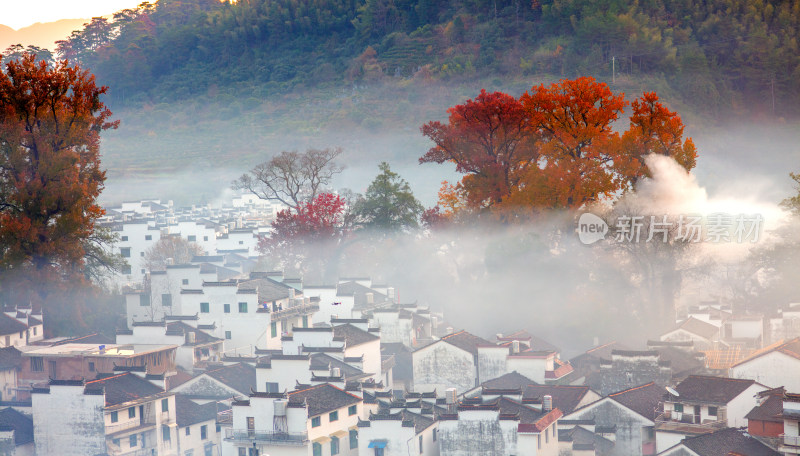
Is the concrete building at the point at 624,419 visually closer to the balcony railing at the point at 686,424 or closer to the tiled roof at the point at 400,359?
the balcony railing at the point at 686,424

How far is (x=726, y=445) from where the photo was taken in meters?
19.8

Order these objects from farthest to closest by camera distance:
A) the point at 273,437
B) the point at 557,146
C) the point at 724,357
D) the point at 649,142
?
the point at 557,146 → the point at 649,142 → the point at 724,357 → the point at 273,437

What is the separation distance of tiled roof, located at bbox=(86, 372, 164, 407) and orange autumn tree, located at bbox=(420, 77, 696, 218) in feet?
37.8

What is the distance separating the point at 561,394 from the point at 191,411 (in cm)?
915

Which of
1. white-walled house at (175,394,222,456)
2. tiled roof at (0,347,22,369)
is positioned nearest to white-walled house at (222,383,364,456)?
white-walled house at (175,394,222,456)

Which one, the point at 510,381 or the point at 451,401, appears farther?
the point at 510,381

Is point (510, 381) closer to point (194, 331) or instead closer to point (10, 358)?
point (194, 331)

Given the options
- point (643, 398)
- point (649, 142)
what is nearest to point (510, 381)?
point (643, 398)

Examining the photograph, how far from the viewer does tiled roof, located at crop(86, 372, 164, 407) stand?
24.9 metres

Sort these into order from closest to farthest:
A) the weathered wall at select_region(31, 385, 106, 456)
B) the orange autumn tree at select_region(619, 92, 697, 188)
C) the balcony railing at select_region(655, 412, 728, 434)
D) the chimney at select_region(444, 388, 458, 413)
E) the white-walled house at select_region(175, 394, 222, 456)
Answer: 1. the balcony railing at select_region(655, 412, 728, 434)
2. the chimney at select_region(444, 388, 458, 413)
3. the weathered wall at select_region(31, 385, 106, 456)
4. the white-walled house at select_region(175, 394, 222, 456)
5. the orange autumn tree at select_region(619, 92, 697, 188)

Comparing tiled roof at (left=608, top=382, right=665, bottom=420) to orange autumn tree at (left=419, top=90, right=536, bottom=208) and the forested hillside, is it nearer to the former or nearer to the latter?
orange autumn tree at (left=419, top=90, right=536, bottom=208)

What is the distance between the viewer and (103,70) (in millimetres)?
95188

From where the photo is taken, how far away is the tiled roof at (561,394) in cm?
2498

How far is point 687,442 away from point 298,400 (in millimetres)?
8291
